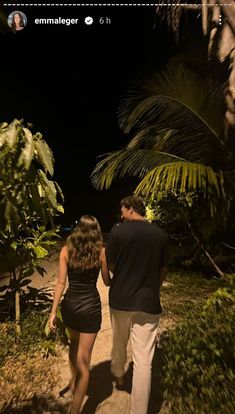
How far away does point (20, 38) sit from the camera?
54.9ft

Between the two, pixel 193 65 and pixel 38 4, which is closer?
pixel 193 65

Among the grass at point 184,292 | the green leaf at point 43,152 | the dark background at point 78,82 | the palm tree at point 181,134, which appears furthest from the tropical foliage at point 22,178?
the dark background at point 78,82

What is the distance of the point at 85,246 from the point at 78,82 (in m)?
16.1

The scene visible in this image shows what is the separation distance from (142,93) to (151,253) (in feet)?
14.5

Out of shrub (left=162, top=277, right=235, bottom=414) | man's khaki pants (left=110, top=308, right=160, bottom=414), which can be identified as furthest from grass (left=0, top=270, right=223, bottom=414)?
man's khaki pants (left=110, top=308, right=160, bottom=414)

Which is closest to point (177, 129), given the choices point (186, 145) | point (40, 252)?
point (186, 145)

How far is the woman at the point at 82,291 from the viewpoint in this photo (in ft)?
11.2

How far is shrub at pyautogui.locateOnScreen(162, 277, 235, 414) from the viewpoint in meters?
3.26

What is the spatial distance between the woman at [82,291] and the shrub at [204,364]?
72cm

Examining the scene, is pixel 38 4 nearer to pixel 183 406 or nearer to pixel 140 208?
pixel 140 208

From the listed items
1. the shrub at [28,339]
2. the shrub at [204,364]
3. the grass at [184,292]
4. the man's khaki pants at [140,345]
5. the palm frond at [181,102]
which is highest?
the palm frond at [181,102]

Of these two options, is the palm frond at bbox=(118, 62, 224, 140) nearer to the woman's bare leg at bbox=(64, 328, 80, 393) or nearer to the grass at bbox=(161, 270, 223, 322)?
the grass at bbox=(161, 270, 223, 322)

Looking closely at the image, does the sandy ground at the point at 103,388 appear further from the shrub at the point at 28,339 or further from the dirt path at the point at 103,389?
the shrub at the point at 28,339

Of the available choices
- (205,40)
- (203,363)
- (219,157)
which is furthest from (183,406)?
(205,40)
